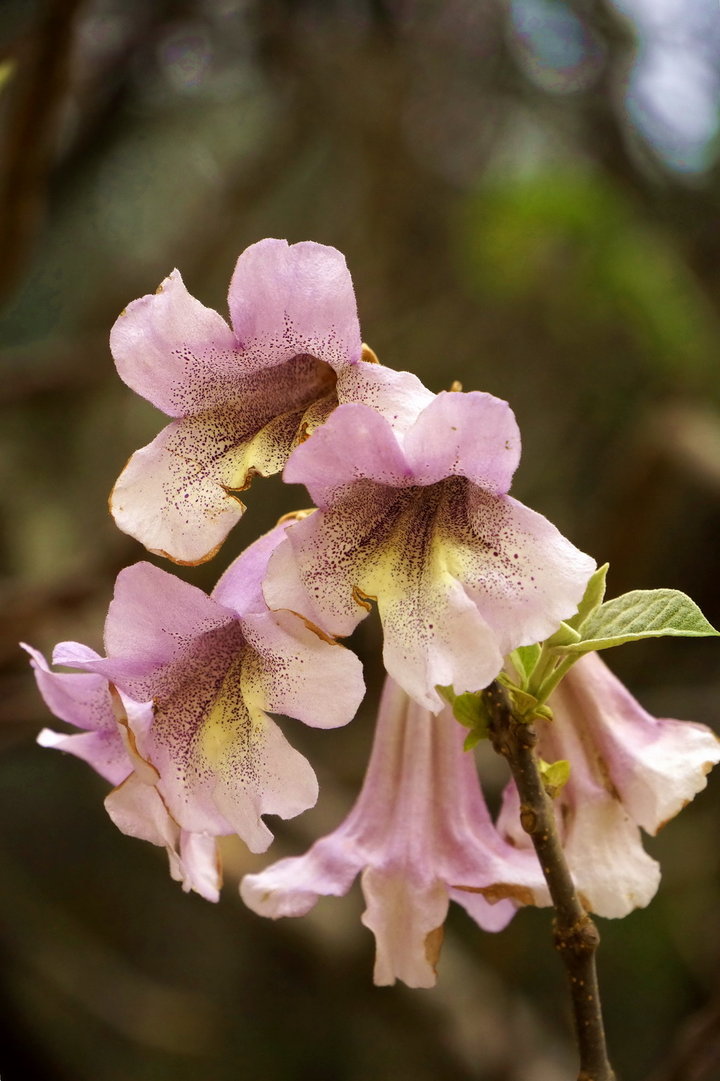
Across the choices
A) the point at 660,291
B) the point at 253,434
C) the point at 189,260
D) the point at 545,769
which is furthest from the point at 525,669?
the point at 189,260

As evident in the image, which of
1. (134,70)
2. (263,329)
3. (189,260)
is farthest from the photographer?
(134,70)

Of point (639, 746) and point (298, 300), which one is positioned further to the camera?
point (639, 746)

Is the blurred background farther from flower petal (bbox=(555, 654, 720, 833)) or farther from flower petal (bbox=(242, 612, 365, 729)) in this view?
flower petal (bbox=(242, 612, 365, 729))

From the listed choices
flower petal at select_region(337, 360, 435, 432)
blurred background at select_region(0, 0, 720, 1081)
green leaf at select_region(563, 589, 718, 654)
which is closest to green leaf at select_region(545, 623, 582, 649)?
green leaf at select_region(563, 589, 718, 654)

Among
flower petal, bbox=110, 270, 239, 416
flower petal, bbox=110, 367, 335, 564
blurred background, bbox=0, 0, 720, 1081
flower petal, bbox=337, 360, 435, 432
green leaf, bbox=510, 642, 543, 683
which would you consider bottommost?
blurred background, bbox=0, 0, 720, 1081

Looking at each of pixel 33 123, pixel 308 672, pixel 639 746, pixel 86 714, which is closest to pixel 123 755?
pixel 86 714

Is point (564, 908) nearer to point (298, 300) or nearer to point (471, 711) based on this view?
point (471, 711)

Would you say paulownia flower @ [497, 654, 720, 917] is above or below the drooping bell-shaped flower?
above

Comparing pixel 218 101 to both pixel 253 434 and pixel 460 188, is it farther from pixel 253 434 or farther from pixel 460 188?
pixel 253 434
